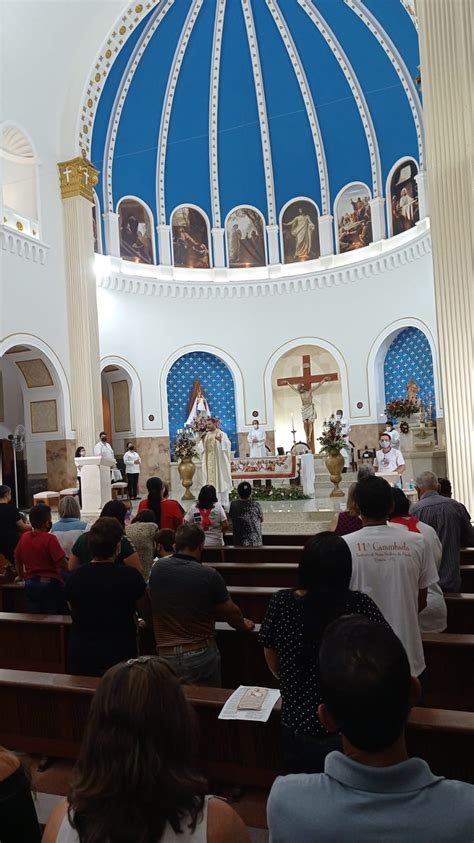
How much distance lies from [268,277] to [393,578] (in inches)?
761

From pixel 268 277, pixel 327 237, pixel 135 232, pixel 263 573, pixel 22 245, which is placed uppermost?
pixel 135 232

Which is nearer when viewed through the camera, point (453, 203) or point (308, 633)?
point (308, 633)

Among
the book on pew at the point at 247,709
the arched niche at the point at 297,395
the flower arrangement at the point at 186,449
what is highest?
the arched niche at the point at 297,395

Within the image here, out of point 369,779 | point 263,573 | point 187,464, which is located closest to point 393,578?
point 369,779

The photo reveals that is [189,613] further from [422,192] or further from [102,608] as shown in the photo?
[422,192]

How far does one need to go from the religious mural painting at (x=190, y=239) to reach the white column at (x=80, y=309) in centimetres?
499

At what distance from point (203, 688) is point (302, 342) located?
1849 centimetres

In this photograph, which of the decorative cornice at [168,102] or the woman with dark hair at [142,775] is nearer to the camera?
the woman with dark hair at [142,775]

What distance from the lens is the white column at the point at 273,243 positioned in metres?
21.8

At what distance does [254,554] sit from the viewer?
659 cm

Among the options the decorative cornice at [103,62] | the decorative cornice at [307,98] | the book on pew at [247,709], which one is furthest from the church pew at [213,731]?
the decorative cornice at [307,98]

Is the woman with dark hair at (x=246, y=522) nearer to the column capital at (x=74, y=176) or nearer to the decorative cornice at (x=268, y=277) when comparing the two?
the column capital at (x=74, y=176)

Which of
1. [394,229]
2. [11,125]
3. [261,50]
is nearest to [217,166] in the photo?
[261,50]

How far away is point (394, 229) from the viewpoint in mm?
20031
